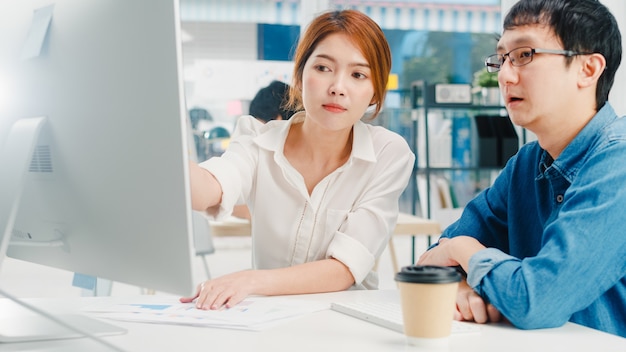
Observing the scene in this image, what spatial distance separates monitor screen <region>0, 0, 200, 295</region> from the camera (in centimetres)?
89

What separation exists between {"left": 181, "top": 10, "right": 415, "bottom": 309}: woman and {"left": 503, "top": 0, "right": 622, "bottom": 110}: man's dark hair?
41 centimetres

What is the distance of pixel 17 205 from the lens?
3.58 ft

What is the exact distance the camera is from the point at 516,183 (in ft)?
4.95

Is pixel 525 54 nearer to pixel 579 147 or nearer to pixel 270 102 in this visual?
pixel 579 147

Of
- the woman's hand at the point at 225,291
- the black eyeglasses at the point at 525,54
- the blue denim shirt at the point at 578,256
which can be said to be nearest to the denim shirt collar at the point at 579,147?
the blue denim shirt at the point at 578,256

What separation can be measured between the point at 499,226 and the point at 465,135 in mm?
3634

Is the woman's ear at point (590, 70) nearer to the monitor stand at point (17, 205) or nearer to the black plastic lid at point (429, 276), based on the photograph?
the black plastic lid at point (429, 276)

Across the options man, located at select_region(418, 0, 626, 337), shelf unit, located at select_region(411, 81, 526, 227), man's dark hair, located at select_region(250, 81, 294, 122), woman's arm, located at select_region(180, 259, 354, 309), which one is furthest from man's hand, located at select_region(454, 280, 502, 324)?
shelf unit, located at select_region(411, 81, 526, 227)

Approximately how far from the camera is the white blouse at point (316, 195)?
166 cm

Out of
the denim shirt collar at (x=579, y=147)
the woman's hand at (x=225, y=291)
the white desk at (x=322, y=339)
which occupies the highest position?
the denim shirt collar at (x=579, y=147)

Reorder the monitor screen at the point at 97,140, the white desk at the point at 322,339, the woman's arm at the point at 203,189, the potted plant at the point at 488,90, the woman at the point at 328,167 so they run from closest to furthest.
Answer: the monitor screen at the point at 97,140 < the white desk at the point at 322,339 < the woman's arm at the point at 203,189 < the woman at the point at 328,167 < the potted plant at the point at 488,90

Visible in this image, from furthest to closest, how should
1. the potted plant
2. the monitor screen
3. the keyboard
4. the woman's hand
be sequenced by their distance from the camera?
1. the potted plant
2. the woman's hand
3. the keyboard
4. the monitor screen

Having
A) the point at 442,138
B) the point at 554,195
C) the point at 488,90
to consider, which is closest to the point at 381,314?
the point at 554,195

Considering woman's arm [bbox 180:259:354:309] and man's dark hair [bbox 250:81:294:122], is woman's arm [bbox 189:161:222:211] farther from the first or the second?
man's dark hair [bbox 250:81:294:122]
